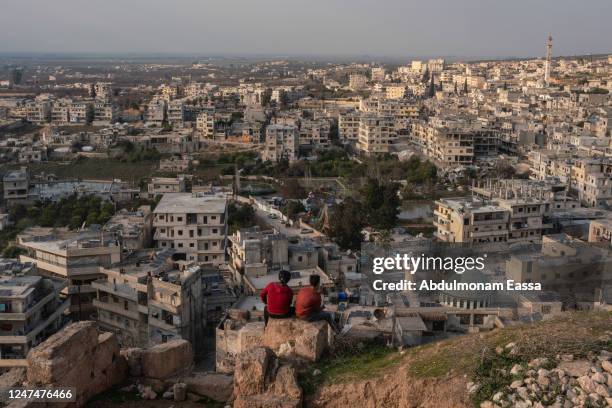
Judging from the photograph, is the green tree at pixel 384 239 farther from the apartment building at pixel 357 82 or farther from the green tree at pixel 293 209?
the apartment building at pixel 357 82

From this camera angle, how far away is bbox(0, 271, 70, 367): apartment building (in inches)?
361

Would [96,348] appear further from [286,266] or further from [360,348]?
[286,266]

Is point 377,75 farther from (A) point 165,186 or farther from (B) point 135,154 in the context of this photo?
(A) point 165,186

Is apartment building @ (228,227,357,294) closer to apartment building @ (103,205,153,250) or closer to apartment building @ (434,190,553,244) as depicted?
apartment building @ (103,205,153,250)

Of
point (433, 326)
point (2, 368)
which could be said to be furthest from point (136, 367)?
point (433, 326)

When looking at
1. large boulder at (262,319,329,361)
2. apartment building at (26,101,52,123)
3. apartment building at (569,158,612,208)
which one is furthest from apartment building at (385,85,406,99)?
large boulder at (262,319,329,361)

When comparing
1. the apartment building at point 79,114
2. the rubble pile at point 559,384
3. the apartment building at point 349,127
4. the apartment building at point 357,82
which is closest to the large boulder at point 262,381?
the rubble pile at point 559,384

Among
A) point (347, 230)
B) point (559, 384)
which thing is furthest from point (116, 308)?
point (559, 384)

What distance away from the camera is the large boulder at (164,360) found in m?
5.71

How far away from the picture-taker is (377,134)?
33156 millimetres

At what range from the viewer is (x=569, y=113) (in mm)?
38500

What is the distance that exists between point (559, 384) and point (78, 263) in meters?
9.25

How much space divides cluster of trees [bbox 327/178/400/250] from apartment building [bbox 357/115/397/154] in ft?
42.2

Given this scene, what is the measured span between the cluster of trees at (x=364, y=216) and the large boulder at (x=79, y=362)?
10.7m
